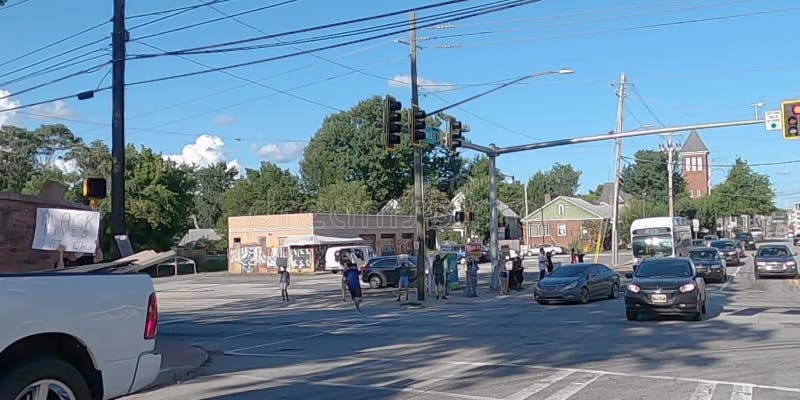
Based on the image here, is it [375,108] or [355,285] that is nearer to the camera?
[355,285]

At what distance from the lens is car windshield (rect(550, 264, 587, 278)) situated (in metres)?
25.8

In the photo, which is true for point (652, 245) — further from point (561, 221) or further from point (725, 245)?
point (561, 221)

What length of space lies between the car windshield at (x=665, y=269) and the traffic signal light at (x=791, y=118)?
621 centimetres

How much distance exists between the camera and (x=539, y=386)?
10438 mm

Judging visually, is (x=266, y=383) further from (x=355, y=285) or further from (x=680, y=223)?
(x=680, y=223)

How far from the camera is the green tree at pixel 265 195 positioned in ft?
299

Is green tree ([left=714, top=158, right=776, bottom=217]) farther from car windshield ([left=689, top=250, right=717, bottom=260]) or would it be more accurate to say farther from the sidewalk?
the sidewalk

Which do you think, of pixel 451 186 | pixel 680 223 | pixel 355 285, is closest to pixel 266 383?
pixel 355 285

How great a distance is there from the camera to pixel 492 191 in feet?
110

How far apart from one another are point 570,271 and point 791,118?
26.0ft

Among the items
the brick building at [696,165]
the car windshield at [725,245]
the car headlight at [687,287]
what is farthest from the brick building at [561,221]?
the car headlight at [687,287]

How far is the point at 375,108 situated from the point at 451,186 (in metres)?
19.3

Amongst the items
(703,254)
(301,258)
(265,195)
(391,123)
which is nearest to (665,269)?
(391,123)

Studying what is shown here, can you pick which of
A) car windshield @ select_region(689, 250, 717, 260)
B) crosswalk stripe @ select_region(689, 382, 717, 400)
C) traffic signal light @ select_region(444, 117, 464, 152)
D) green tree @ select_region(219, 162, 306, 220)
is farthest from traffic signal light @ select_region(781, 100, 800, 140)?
green tree @ select_region(219, 162, 306, 220)
